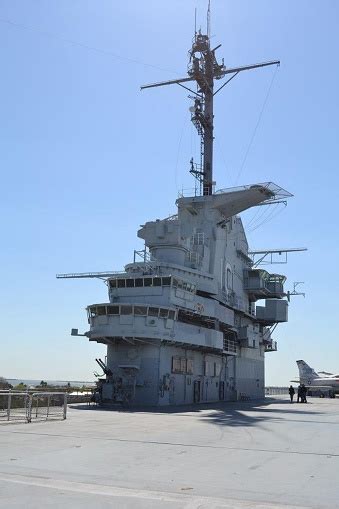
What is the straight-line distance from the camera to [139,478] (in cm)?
912

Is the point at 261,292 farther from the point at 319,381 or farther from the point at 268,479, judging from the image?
the point at 268,479

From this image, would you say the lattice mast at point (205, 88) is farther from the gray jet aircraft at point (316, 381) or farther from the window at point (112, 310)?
the gray jet aircraft at point (316, 381)

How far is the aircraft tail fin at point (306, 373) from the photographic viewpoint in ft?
238

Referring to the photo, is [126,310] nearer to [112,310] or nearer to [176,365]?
[112,310]

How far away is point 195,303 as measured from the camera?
1510 inches

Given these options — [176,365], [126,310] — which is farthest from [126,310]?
[176,365]

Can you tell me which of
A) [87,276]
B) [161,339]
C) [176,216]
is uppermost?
[176,216]

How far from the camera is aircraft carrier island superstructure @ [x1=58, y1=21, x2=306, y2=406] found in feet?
114

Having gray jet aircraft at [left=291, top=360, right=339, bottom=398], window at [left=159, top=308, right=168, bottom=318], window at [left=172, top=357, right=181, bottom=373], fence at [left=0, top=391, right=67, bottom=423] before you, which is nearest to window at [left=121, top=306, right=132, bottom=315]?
window at [left=159, top=308, right=168, bottom=318]

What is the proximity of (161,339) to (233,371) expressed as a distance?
54.2 feet

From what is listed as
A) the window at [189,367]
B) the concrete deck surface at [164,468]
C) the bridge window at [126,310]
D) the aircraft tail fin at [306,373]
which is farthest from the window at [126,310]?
the aircraft tail fin at [306,373]

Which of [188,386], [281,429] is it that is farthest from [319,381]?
[281,429]

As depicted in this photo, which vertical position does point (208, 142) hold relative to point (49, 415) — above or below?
above

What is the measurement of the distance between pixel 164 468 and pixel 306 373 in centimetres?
6663
